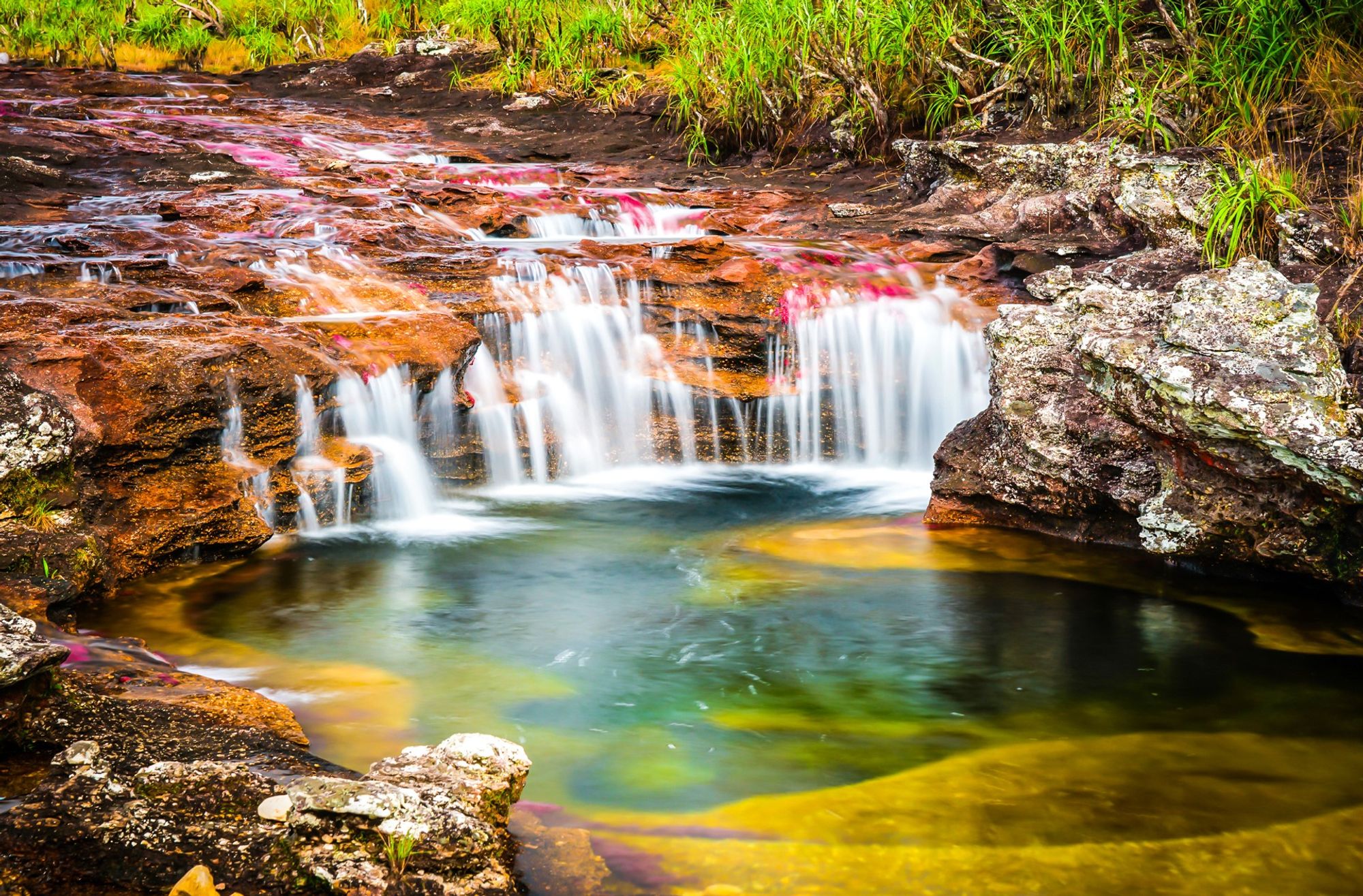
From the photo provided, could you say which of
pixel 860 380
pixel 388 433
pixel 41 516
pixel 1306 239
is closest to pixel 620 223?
pixel 860 380

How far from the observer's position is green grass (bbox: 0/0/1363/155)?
780cm

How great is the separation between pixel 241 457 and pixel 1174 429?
467cm

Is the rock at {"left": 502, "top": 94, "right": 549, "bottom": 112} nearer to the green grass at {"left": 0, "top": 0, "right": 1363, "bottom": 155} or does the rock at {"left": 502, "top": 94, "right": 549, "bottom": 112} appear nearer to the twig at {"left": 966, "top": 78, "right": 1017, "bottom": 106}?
the green grass at {"left": 0, "top": 0, "right": 1363, "bottom": 155}

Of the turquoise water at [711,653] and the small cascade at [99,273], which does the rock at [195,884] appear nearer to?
the turquoise water at [711,653]

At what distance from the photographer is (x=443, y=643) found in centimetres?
491

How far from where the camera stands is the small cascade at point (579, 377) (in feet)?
24.9

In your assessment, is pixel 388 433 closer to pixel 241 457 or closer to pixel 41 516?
pixel 241 457

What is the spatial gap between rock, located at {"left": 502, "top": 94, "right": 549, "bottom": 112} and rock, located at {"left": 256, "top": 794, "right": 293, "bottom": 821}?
13.7m

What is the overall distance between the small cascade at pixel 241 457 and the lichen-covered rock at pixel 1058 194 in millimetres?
5379

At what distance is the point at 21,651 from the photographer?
124 inches

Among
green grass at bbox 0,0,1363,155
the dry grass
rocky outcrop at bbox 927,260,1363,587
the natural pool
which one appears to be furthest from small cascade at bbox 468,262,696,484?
the dry grass

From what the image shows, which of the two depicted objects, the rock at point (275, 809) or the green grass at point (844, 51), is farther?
the green grass at point (844, 51)

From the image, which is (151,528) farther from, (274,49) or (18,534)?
(274,49)

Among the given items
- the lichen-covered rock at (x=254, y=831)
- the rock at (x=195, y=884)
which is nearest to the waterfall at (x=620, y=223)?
the lichen-covered rock at (x=254, y=831)
